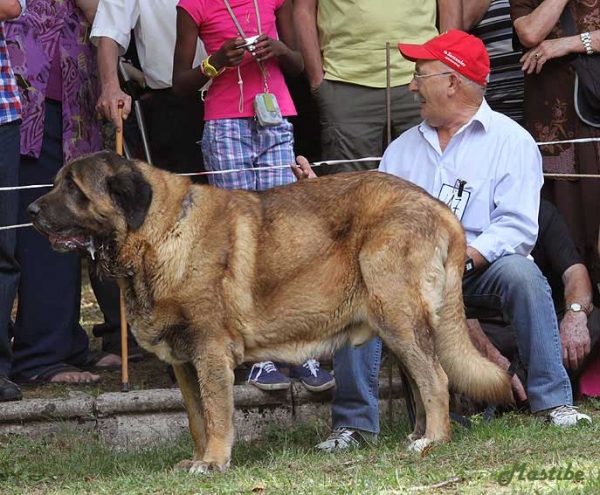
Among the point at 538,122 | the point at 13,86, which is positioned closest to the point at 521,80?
the point at 538,122

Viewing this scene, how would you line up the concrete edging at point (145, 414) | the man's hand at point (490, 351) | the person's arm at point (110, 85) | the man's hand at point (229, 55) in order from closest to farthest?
the man's hand at point (490, 351)
the man's hand at point (229, 55)
the concrete edging at point (145, 414)
the person's arm at point (110, 85)

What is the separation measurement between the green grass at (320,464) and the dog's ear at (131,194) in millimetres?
1193

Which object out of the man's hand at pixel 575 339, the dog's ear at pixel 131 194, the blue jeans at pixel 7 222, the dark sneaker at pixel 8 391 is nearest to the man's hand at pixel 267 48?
the blue jeans at pixel 7 222

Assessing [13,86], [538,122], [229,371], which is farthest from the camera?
[538,122]

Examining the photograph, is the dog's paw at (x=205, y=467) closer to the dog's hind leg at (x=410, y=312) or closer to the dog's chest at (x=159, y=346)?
the dog's chest at (x=159, y=346)

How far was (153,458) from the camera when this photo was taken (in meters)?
6.41

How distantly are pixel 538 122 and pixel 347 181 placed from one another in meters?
1.93

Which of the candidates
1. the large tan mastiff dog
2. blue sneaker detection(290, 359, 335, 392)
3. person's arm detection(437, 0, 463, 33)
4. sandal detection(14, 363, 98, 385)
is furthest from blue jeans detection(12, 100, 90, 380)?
person's arm detection(437, 0, 463, 33)

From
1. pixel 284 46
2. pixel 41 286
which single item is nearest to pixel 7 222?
pixel 41 286

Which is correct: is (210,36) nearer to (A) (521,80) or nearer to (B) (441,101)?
(B) (441,101)

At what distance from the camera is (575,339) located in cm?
684

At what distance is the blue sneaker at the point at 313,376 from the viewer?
279 inches

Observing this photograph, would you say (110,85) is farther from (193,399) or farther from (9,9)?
(193,399)

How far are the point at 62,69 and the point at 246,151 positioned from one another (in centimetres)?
129
